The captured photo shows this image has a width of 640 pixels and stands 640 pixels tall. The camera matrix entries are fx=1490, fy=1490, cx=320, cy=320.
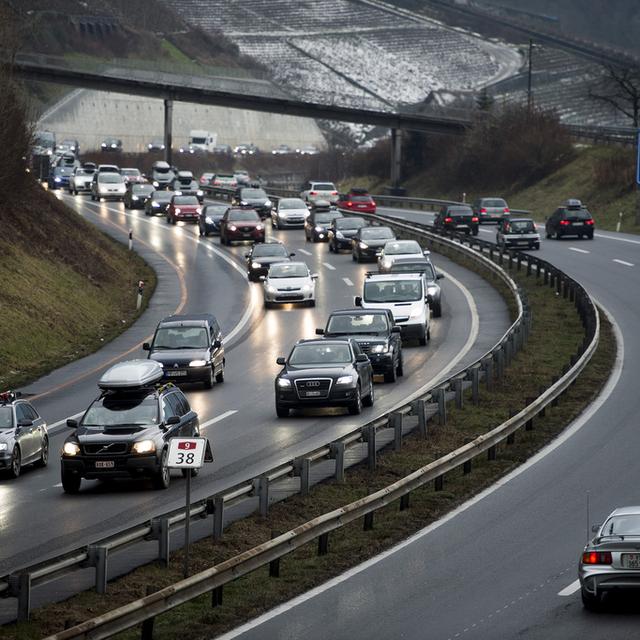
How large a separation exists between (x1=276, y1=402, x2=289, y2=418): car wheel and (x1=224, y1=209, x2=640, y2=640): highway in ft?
20.0

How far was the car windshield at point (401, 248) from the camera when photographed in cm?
5544

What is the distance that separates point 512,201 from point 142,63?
4230cm

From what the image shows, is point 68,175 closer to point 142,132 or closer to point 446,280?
point 446,280

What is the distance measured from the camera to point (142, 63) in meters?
131

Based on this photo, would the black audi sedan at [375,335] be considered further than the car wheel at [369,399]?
Yes

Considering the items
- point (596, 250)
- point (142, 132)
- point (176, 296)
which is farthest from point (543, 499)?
point (142, 132)

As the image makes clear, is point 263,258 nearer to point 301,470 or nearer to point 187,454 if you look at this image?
point 301,470

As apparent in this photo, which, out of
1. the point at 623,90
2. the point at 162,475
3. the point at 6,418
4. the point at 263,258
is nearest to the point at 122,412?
the point at 162,475

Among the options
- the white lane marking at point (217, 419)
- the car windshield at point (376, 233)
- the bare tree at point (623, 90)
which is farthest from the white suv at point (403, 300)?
the bare tree at point (623, 90)

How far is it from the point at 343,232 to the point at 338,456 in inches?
1821

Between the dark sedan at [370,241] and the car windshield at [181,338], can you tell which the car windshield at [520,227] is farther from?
the car windshield at [181,338]

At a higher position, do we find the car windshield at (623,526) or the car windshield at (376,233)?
the car windshield at (623,526)

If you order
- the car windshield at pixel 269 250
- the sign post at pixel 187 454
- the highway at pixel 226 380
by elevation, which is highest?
the sign post at pixel 187 454

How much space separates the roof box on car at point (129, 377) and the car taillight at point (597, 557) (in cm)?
1189
